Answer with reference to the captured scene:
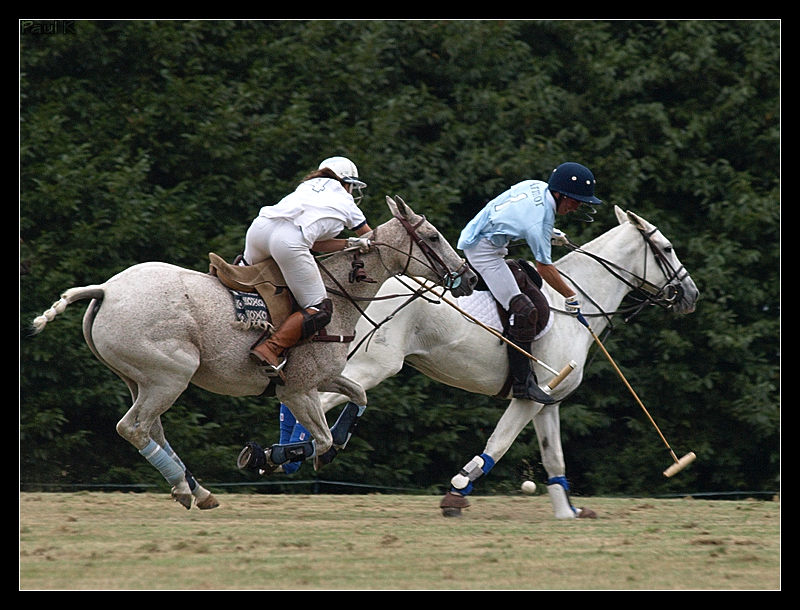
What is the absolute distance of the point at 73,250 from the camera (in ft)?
45.1

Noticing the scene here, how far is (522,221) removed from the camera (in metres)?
9.50

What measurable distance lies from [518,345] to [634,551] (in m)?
2.21

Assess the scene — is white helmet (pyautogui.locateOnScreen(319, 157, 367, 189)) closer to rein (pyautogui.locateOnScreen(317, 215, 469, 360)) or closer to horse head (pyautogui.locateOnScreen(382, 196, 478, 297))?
horse head (pyautogui.locateOnScreen(382, 196, 478, 297))

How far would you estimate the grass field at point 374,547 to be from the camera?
6.83 m

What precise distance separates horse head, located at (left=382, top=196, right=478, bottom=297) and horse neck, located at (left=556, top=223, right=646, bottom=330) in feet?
5.27

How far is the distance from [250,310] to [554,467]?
2.73m

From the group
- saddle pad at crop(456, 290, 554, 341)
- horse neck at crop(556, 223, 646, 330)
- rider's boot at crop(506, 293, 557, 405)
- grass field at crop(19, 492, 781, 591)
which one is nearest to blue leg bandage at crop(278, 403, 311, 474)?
grass field at crop(19, 492, 781, 591)

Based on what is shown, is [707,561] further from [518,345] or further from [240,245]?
[240,245]

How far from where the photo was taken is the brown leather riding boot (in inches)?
326

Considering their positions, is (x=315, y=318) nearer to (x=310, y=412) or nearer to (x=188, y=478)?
(x=310, y=412)

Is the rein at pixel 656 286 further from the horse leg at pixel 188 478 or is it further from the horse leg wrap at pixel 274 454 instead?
the horse leg at pixel 188 478

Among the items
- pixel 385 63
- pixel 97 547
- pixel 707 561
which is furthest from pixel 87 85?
pixel 707 561

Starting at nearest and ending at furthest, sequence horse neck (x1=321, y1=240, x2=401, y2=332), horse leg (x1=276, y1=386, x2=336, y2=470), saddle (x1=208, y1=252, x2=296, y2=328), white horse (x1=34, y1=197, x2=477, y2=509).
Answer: white horse (x1=34, y1=197, x2=477, y2=509)
saddle (x1=208, y1=252, x2=296, y2=328)
horse leg (x1=276, y1=386, x2=336, y2=470)
horse neck (x1=321, y1=240, x2=401, y2=332)

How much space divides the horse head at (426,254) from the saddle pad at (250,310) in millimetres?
962
